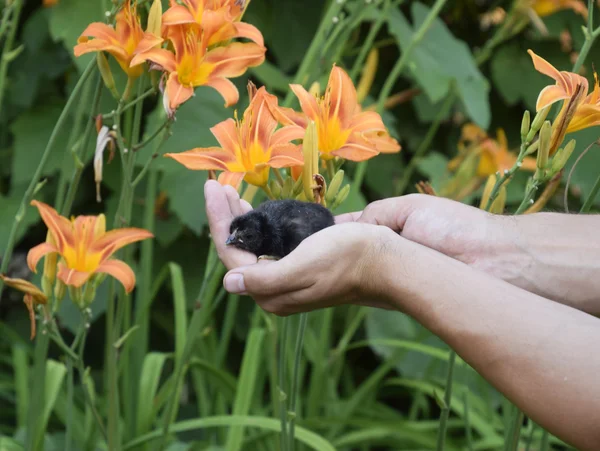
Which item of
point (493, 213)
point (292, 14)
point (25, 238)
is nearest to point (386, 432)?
point (493, 213)

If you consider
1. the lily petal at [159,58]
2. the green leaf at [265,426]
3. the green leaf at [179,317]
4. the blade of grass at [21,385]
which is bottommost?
the blade of grass at [21,385]

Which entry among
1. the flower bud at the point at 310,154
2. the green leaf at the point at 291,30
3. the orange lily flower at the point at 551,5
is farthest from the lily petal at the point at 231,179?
the orange lily flower at the point at 551,5

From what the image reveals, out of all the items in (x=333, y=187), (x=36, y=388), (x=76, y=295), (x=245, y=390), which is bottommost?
(x=245, y=390)

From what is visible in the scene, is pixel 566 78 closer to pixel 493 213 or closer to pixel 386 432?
pixel 493 213

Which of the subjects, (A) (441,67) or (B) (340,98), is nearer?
(B) (340,98)

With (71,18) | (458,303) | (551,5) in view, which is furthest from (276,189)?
(551,5)

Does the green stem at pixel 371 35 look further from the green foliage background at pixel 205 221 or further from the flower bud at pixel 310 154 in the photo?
the flower bud at pixel 310 154

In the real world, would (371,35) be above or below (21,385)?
above

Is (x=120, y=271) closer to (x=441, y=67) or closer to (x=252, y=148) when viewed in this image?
(x=252, y=148)
